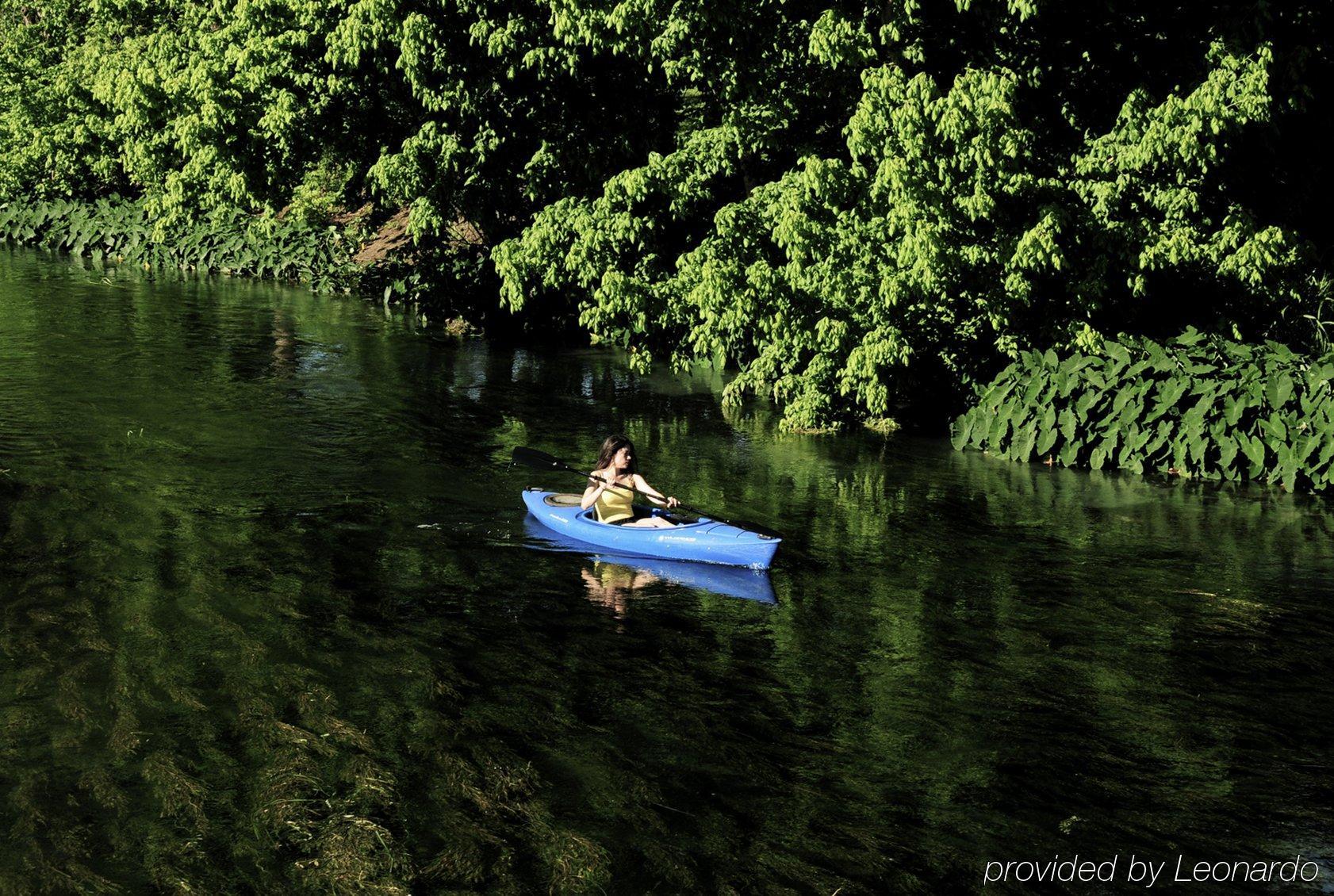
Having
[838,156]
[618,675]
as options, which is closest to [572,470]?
[618,675]

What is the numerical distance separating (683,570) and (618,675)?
355 centimetres

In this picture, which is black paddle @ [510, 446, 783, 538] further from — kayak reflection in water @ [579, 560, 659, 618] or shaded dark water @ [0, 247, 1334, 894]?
kayak reflection in water @ [579, 560, 659, 618]

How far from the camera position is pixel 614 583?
13.6m

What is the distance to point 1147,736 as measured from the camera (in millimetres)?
10031

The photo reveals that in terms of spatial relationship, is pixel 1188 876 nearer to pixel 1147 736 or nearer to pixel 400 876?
pixel 1147 736

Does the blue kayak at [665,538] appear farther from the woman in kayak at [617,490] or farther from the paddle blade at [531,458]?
the paddle blade at [531,458]

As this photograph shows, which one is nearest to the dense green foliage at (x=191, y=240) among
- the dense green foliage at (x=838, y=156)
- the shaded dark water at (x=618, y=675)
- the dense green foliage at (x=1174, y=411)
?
the dense green foliage at (x=838, y=156)

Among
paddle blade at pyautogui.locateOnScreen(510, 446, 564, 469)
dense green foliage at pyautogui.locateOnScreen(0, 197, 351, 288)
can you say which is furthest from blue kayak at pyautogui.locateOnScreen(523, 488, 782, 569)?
dense green foliage at pyautogui.locateOnScreen(0, 197, 351, 288)

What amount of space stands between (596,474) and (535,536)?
949 mm

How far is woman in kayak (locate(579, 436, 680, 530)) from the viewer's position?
1506 centimetres

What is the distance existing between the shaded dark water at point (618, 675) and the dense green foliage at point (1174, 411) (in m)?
0.71

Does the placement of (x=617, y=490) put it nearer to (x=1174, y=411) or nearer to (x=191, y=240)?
(x=1174, y=411)

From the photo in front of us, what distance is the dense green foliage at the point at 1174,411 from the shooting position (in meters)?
18.4

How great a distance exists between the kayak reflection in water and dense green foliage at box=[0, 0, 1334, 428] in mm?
7041
